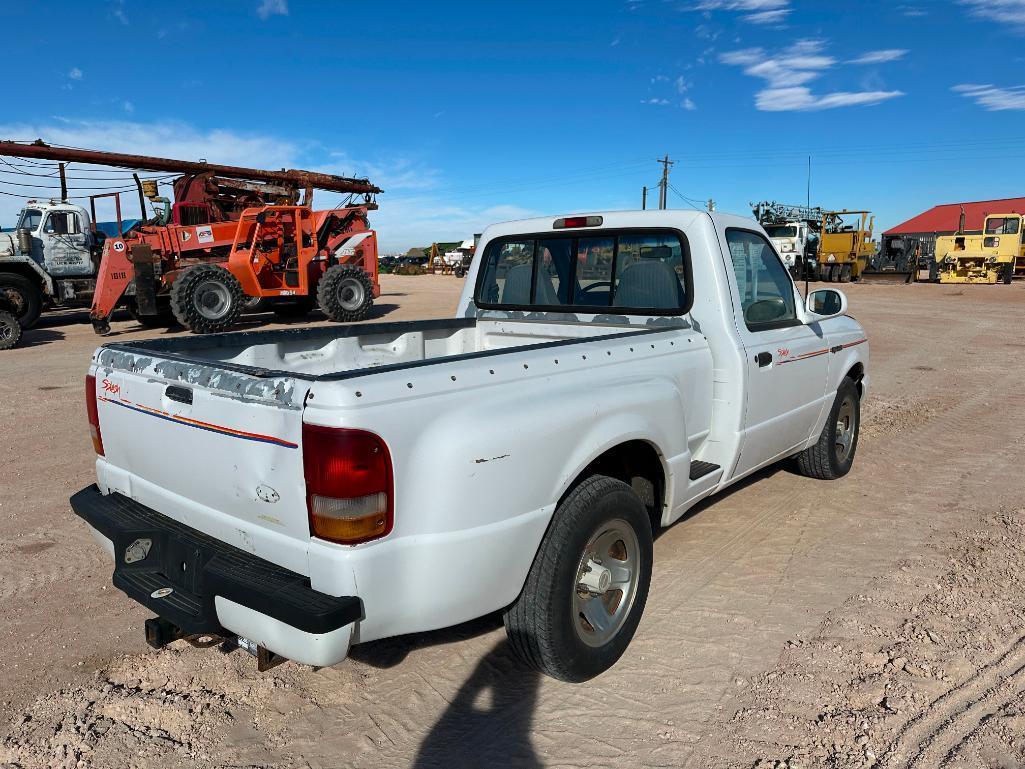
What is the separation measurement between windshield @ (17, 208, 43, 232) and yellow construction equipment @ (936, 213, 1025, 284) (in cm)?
3171

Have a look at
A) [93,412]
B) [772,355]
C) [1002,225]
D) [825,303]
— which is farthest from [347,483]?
[1002,225]

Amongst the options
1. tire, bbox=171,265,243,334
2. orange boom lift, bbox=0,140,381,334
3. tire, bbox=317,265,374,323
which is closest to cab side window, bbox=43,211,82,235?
orange boom lift, bbox=0,140,381,334

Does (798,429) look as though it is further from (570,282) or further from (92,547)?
(92,547)

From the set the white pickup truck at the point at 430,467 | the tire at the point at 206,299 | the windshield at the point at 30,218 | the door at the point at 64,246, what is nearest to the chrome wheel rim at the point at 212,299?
the tire at the point at 206,299

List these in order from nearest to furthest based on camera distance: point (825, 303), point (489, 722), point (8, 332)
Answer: point (489, 722)
point (825, 303)
point (8, 332)

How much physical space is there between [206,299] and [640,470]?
13128 millimetres

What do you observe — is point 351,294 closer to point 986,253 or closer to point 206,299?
point 206,299

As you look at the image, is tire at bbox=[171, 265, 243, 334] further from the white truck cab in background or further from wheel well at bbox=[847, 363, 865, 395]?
wheel well at bbox=[847, 363, 865, 395]

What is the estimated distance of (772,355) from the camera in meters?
4.09

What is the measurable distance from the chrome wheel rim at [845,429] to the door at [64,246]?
54.4 feet

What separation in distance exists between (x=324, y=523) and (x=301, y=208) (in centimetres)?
1521

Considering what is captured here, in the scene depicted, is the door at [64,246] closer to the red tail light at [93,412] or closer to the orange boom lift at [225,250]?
the orange boom lift at [225,250]

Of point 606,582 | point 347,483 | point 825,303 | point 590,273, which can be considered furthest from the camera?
point 825,303

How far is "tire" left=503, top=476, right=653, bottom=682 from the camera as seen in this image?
2.71 metres
